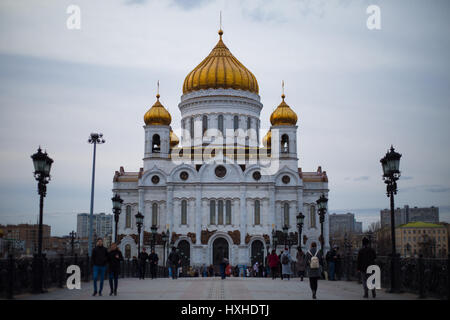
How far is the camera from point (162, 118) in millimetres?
55625

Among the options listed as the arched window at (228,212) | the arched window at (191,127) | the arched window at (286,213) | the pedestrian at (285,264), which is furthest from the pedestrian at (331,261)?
the arched window at (191,127)

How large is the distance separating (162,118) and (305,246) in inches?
736

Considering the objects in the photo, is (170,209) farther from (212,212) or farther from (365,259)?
(365,259)

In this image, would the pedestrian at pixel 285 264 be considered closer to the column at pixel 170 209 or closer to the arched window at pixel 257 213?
the arched window at pixel 257 213

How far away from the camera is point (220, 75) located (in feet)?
193

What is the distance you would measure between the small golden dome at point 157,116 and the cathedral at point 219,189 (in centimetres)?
10

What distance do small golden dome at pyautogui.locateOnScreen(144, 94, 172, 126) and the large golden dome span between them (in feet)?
17.2

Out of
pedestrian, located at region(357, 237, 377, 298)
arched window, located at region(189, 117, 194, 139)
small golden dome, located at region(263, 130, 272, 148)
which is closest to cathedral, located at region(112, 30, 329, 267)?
arched window, located at region(189, 117, 194, 139)

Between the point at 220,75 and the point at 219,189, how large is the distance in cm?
1294

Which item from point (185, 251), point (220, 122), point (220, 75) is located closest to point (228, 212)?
point (185, 251)
